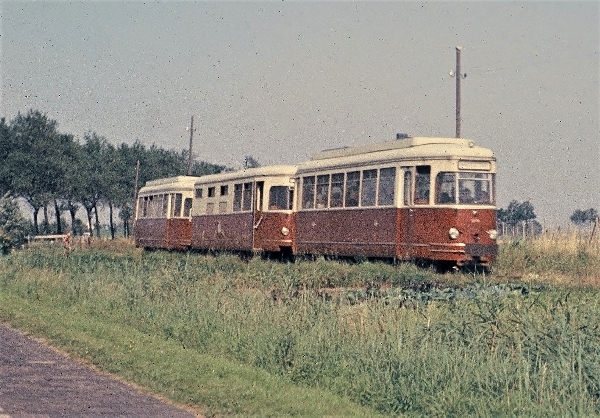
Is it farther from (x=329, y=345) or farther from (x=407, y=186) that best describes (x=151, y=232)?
(x=329, y=345)

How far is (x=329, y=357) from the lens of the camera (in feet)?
37.8

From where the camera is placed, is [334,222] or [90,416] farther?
[334,222]

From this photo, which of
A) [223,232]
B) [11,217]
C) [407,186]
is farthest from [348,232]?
[11,217]

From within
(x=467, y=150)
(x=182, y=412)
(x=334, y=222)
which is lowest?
(x=182, y=412)

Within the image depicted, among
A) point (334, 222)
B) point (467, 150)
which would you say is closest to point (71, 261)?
point (334, 222)

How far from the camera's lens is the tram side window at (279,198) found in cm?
3141

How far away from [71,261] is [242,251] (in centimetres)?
754

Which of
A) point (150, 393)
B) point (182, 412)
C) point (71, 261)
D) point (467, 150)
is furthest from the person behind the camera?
point (71, 261)

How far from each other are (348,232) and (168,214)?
1690 centimetres

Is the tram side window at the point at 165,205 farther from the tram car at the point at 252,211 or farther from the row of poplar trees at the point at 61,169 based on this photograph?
the row of poplar trees at the point at 61,169

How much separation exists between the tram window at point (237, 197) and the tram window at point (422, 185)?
10.5 meters

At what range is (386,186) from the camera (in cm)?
2503

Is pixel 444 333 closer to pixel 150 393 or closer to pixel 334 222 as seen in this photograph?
pixel 150 393

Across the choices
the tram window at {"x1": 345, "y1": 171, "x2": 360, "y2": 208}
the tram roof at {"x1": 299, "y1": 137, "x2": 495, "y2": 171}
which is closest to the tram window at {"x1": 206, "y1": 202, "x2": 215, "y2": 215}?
the tram roof at {"x1": 299, "y1": 137, "x2": 495, "y2": 171}
